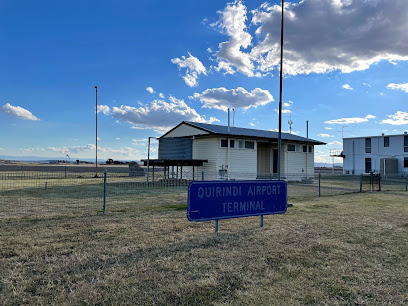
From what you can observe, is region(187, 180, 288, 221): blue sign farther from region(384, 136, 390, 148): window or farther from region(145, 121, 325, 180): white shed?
region(384, 136, 390, 148): window

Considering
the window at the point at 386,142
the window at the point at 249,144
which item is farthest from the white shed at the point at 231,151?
the window at the point at 386,142

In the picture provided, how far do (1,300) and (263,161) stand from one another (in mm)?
26378

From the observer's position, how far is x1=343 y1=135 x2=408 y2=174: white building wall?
133 feet

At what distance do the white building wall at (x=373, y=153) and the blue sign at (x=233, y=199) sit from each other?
41.4 meters

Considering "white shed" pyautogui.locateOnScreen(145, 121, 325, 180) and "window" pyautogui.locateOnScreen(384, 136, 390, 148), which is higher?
"window" pyautogui.locateOnScreen(384, 136, 390, 148)

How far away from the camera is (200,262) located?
15.4 ft

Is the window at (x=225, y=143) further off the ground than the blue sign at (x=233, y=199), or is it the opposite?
the window at (x=225, y=143)

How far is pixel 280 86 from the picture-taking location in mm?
11383

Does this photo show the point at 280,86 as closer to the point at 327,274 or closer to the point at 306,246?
the point at 306,246

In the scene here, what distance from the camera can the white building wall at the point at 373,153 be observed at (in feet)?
133

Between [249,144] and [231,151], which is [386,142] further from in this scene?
[231,151]

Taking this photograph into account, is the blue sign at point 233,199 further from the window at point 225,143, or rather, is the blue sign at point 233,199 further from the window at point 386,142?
the window at point 386,142

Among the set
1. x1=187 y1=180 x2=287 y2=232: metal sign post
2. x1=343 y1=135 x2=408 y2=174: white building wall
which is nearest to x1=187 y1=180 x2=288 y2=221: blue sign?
x1=187 y1=180 x2=287 y2=232: metal sign post

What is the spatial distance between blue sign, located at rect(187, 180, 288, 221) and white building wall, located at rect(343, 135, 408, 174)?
41363 mm
